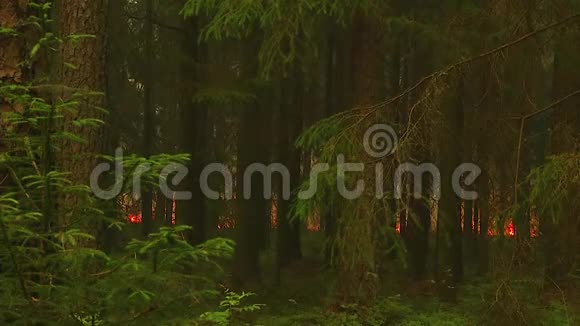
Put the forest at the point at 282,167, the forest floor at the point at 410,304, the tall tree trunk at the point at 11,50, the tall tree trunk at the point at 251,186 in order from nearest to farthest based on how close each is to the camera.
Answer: the forest at the point at 282,167 < the tall tree trunk at the point at 11,50 < the forest floor at the point at 410,304 < the tall tree trunk at the point at 251,186

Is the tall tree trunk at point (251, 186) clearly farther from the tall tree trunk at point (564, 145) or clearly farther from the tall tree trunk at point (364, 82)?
the tall tree trunk at point (564, 145)

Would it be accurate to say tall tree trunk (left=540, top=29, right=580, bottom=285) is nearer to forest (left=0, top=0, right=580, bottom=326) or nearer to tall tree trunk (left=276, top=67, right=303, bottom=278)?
forest (left=0, top=0, right=580, bottom=326)

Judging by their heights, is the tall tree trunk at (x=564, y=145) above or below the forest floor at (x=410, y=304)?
above

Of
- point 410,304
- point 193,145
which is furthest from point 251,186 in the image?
point 410,304

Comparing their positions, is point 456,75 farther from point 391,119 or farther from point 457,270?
point 457,270

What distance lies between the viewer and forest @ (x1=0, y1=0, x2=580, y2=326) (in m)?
3.19

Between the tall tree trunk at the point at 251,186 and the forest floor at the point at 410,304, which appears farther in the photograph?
the tall tree trunk at the point at 251,186

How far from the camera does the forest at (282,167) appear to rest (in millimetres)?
3188

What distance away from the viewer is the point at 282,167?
64.8 ft

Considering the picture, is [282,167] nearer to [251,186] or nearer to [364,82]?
[251,186]

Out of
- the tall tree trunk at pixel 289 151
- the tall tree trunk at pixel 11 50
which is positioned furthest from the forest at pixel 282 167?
the tall tree trunk at pixel 289 151

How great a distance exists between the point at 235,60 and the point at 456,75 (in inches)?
700

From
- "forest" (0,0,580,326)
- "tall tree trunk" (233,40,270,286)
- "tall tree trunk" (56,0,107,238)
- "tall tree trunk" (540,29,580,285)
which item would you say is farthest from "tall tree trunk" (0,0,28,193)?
"tall tree trunk" (233,40,270,286)

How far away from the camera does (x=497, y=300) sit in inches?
228
